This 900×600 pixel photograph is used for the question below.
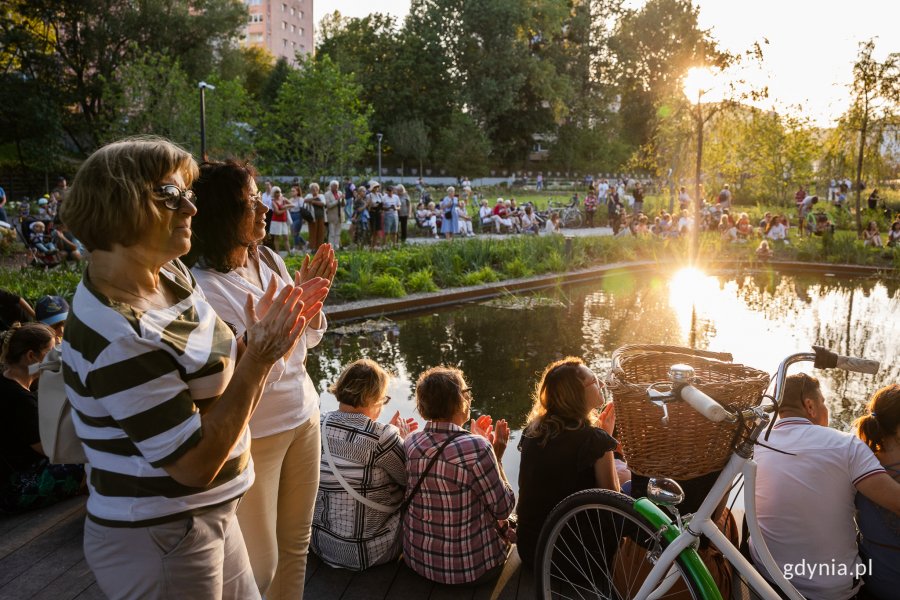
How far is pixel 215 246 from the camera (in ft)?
7.27

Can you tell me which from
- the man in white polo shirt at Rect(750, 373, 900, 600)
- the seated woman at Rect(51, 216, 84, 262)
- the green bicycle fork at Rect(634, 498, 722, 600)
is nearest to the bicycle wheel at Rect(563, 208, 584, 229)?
the seated woman at Rect(51, 216, 84, 262)

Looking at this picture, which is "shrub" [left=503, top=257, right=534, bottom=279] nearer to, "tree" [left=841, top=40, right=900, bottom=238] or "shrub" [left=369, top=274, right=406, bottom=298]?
"shrub" [left=369, top=274, right=406, bottom=298]

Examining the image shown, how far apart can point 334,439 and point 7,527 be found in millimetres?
1864

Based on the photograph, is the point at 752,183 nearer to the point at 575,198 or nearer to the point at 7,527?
the point at 575,198

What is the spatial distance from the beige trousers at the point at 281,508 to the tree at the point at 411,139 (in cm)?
5072

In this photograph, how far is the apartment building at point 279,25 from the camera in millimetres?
96438

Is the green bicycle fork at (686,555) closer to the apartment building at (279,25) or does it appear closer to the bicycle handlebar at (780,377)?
the bicycle handlebar at (780,377)

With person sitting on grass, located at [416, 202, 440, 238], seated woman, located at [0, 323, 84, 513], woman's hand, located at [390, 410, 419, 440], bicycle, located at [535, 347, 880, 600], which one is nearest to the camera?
bicycle, located at [535, 347, 880, 600]

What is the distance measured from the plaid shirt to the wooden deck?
7 centimetres

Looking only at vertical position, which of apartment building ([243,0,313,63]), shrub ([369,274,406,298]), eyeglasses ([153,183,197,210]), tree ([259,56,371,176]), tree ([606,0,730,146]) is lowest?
shrub ([369,274,406,298])

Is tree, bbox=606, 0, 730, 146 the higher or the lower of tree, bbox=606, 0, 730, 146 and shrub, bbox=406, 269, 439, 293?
the higher

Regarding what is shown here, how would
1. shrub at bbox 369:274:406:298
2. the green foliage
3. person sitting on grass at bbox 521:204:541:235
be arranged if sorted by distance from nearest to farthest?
the green foliage
shrub at bbox 369:274:406:298
person sitting on grass at bbox 521:204:541:235

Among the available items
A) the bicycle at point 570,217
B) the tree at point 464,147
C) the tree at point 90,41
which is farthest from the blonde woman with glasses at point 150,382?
the tree at point 464,147

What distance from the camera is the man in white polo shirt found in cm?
273
